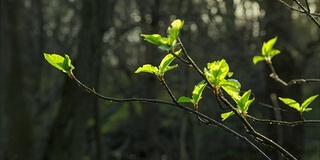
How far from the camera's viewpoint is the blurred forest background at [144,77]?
634 centimetres

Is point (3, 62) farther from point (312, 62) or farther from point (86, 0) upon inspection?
point (312, 62)

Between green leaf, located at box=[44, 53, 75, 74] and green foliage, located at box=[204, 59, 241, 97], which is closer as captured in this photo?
green foliage, located at box=[204, 59, 241, 97]

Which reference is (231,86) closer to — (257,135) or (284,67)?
(257,135)

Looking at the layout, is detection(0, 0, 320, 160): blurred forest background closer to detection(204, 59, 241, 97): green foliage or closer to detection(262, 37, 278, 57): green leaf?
detection(262, 37, 278, 57): green leaf

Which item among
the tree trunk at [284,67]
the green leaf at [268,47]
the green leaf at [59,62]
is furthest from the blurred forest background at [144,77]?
the green leaf at [59,62]

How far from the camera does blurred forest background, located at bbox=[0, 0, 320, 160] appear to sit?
20.8ft

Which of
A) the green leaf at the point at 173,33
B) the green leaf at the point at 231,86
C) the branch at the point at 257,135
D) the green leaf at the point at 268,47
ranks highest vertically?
the green leaf at the point at 268,47

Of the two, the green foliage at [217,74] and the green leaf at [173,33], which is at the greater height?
the green leaf at [173,33]

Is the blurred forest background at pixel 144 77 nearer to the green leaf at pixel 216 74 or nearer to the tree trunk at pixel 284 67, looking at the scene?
the tree trunk at pixel 284 67

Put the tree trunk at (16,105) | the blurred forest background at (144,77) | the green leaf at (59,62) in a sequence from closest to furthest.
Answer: the green leaf at (59,62)
the blurred forest background at (144,77)
the tree trunk at (16,105)

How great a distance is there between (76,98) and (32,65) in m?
7.68

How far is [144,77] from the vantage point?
964 centimetres

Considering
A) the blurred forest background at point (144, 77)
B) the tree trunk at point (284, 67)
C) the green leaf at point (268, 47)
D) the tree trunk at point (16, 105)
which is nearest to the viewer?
the green leaf at point (268, 47)

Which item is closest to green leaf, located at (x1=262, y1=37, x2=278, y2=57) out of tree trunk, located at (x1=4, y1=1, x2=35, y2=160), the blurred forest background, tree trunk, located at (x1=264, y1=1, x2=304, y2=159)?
the blurred forest background
